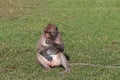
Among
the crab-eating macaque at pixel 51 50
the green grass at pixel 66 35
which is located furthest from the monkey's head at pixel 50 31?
the green grass at pixel 66 35

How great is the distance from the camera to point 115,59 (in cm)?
906

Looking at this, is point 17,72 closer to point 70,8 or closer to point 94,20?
point 94,20

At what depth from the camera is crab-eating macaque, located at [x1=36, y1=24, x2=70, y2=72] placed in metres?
7.88

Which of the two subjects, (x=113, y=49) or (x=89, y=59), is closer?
(x=89, y=59)

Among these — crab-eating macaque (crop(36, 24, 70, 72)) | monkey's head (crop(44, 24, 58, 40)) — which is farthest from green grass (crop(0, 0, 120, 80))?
monkey's head (crop(44, 24, 58, 40))

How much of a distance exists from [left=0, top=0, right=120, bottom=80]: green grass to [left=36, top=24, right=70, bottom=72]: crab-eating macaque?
6.3 inches

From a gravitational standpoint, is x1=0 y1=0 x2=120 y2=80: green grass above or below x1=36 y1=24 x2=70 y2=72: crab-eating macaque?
below

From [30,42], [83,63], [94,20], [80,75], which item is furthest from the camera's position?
[94,20]

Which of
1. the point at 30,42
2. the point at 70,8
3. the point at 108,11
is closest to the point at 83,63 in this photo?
the point at 30,42

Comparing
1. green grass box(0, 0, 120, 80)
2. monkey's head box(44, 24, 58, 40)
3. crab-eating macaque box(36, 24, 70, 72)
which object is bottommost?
green grass box(0, 0, 120, 80)

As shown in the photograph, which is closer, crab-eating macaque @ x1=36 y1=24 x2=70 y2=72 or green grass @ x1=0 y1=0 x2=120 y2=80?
crab-eating macaque @ x1=36 y1=24 x2=70 y2=72

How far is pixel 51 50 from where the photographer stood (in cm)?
815

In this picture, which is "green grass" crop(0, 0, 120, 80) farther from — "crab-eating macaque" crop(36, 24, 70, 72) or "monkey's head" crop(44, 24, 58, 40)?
"monkey's head" crop(44, 24, 58, 40)

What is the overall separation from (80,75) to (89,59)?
1385 mm
